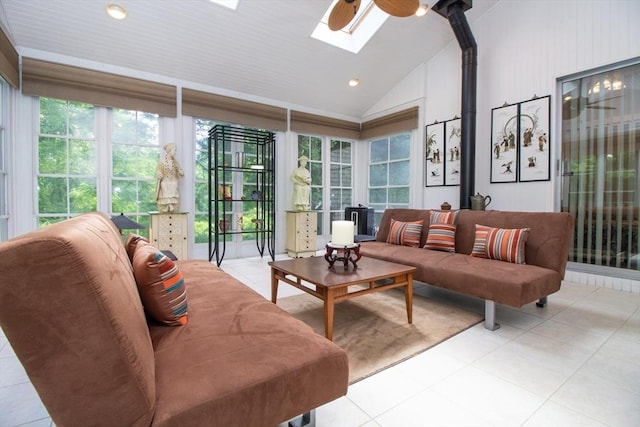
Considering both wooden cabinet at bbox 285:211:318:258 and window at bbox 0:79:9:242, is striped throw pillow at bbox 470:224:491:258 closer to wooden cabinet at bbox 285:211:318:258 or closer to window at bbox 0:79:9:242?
wooden cabinet at bbox 285:211:318:258

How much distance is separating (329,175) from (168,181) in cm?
283

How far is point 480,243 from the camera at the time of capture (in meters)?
2.84

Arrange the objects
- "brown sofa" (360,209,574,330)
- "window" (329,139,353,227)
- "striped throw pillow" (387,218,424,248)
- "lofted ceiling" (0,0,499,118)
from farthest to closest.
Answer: "window" (329,139,353,227)
"striped throw pillow" (387,218,424,248)
"lofted ceiling" (0,0,499,118)
"brown sofa" (360,209,574,330)

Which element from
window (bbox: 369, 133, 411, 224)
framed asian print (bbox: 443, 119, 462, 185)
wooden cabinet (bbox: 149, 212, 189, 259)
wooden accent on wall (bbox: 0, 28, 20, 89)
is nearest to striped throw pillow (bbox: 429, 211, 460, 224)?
framed asian print (bbox: 443, 119, 462, 185)

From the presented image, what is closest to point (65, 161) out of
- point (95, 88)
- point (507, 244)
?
point (95, 88)

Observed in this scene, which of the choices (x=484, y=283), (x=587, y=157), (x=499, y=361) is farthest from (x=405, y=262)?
(x=587, y=157)

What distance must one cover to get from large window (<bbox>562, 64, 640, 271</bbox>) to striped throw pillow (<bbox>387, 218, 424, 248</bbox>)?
174 cm

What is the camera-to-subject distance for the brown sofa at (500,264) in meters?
2.16

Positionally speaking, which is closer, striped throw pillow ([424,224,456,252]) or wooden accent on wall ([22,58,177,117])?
striped throw pillow ([424,224,456,252])

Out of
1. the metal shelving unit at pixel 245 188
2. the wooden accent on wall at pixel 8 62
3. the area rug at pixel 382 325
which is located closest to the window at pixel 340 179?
the metal shelving unit at pixel 245 188

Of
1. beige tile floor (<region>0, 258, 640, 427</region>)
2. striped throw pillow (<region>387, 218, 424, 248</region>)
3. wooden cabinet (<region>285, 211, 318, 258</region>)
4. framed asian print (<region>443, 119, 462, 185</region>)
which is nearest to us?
beige tile floor (<region>0, 258, 640, 427</region>)

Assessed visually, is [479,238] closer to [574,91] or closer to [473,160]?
[473,160]

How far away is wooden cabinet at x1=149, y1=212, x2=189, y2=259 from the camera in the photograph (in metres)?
3.80

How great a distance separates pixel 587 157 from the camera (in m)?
3.40
